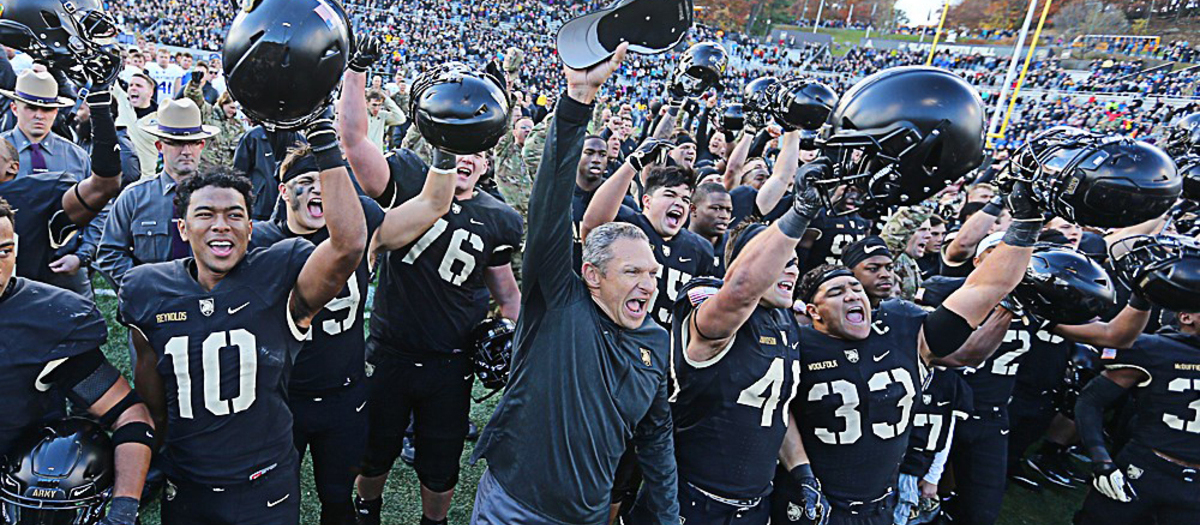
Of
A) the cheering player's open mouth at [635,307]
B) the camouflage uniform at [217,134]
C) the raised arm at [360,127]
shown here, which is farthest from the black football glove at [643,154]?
the camouflage uniform at [217,134]

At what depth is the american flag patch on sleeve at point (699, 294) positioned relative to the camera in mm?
2992

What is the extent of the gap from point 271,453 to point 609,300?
57.2 inches

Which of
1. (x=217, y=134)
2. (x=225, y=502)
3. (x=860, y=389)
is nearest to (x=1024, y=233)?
(x=860, y=389)

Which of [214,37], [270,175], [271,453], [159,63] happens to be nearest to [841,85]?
[214,37]

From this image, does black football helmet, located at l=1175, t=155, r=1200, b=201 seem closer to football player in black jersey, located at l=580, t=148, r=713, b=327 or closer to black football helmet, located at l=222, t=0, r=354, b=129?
football player in black jersey, located at l=580, t=148, r=713, b=327

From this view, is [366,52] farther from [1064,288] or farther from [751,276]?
[1064,288]

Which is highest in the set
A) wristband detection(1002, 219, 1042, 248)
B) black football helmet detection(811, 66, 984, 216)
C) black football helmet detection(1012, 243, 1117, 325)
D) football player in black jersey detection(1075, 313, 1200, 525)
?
black football helmet detection(811, 66, 984, 216)

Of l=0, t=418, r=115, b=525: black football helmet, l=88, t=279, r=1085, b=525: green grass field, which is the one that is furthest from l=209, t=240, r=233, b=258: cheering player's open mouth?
l=88, t=279, r=1085, b=525: green grass field

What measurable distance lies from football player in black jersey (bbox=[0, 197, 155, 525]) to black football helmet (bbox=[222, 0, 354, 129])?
1002mm

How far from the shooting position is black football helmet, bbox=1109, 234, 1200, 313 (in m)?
3.26

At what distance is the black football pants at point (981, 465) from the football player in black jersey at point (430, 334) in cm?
303

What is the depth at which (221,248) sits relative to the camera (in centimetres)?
250

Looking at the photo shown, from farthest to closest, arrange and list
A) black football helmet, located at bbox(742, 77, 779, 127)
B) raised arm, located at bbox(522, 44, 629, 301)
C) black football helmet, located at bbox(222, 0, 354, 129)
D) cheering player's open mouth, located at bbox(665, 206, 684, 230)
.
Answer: black football helmet, located at bbox(742, 77, 779, 127), cheering player's open mouth, located at bbox(665, 206, 684, 230), raised arm, located at bbox(522, 44, 629, 301), black football helmet, located at bbox(222, 0, 354, 129)

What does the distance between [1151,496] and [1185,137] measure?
116 inches
